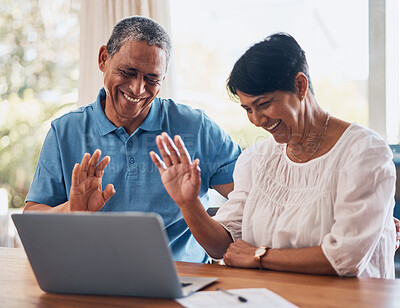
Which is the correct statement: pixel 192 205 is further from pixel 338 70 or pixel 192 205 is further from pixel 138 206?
pixel 338 70

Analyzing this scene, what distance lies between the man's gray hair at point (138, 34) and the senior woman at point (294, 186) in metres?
0.45

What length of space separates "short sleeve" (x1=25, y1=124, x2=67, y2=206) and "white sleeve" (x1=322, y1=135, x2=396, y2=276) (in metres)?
1.04

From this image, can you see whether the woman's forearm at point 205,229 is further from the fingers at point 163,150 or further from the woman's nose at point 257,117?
the woman's nose at point 257,117

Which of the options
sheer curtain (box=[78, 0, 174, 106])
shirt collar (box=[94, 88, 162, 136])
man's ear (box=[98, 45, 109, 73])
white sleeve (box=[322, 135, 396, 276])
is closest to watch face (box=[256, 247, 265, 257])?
white sleeve (box=[322, 135, 396, 276])

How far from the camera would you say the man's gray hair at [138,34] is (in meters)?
1.83

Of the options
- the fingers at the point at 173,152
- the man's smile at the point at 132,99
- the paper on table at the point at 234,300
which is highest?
the man's smile at the point at 132,99

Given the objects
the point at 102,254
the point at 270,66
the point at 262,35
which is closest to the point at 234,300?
the point at 102,254

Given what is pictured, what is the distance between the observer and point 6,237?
351cm

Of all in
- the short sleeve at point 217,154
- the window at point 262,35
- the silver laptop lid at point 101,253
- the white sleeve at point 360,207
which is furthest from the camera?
the window at point 262,35

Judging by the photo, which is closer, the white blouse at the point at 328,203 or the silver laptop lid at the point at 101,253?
the silver laptop lid at the point at 101,253

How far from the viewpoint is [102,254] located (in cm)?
103

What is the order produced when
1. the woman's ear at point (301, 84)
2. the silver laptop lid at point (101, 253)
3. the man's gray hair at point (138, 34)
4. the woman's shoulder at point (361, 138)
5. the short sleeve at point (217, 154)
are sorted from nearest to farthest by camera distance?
the silver laptop lid at point (101, 253) < the woman's shoulder at point (361, 138) < the woman's ear at point (301, 84) < the man's gray hair at point (138, 34) < the short sleeve at point (217, 154)

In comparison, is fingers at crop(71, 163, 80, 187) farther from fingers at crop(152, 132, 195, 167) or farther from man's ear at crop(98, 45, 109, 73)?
man's ear at crop(98, 45, 109, 73)

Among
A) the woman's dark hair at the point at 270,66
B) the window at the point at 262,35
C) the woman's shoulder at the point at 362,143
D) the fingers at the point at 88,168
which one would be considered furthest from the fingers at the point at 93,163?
the window at the point at 262,35
